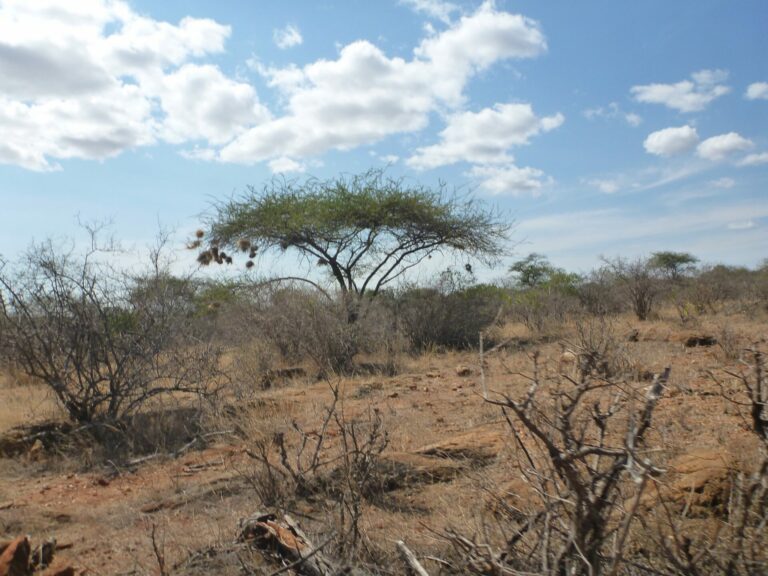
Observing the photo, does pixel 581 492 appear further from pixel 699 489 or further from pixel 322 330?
pixel 322 330

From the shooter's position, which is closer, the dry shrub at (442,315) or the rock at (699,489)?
the rock at (699,489)

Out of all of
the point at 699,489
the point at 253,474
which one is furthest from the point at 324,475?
the point at 699,489

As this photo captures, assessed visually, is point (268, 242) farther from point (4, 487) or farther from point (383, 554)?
point (383, 554)

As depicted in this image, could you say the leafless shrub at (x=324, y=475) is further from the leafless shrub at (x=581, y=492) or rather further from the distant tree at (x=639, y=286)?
the distant tree at (x=639, y=286)

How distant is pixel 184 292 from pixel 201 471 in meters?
3.23

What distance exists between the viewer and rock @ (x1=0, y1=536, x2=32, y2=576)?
10.5 ft

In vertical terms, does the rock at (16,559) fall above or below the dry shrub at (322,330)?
below

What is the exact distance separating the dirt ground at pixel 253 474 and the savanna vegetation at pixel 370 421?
0.03 metres

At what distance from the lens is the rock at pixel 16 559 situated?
3.19 m

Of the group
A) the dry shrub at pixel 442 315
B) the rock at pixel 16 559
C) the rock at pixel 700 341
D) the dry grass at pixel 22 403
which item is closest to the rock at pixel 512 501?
the rock at pixel 16 559

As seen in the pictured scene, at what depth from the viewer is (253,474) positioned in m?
4.55

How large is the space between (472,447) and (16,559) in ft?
10.1

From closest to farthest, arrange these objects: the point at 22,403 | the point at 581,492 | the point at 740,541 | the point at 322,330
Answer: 1. the point at 581,492
2. the point at 740,541
3. the point at 22,403
4. the point at 322,330

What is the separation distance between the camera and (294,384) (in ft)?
32.6
